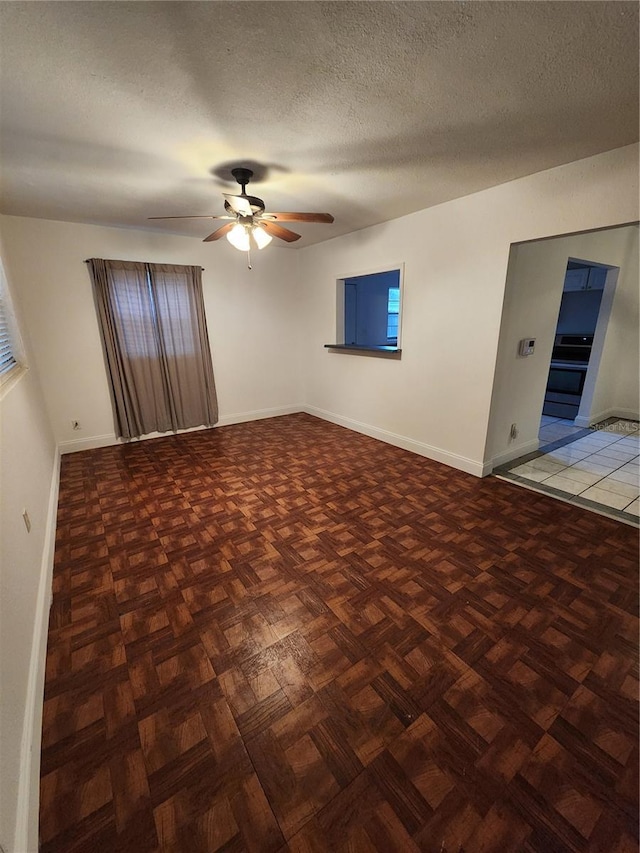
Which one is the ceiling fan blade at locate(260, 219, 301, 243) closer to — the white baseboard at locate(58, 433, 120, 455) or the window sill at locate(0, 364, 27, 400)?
the window sill at locate(0, 364, 27, 400)

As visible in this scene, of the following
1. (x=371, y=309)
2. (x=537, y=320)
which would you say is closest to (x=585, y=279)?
(x=537, y=320)

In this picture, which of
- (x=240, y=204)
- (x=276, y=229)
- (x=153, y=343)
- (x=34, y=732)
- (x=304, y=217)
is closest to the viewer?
(x=34, y=732)

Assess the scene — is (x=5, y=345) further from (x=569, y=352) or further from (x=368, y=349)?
(x=569, y=352)

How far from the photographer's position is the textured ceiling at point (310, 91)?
1.13 m

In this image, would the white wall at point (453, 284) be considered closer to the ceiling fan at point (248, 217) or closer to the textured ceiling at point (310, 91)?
the textured ceiling at point (310, 91)

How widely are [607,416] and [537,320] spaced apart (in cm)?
262

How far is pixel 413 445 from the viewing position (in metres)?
3.62

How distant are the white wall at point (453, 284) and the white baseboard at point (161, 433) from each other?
117 cm

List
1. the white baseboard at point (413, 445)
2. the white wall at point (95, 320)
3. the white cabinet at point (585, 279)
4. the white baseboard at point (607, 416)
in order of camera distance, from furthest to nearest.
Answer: the white cabinet at point (585, 279)
the white baseboard at point (607, 416)
the white wall at point (95, 320)
the white baseboard at point (413, 445)

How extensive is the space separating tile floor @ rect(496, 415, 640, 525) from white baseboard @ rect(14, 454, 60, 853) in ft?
10.7

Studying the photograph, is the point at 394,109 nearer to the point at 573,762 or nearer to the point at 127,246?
the point at 573,762

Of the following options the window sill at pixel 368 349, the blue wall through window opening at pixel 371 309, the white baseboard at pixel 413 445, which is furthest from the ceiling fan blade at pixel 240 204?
the blue wall through window opening at pixel 371 309

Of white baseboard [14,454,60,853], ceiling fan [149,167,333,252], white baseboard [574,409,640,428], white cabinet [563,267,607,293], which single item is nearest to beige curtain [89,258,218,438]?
ceiling fan [149,167,333,252]

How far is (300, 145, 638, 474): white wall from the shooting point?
2127 millimetres
